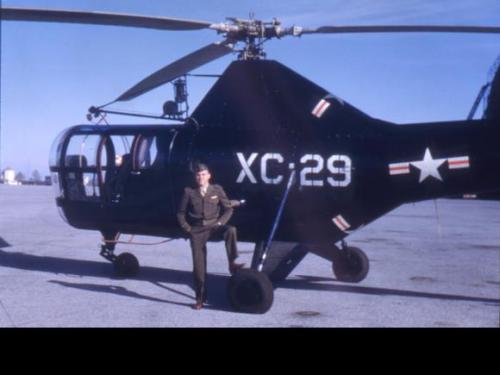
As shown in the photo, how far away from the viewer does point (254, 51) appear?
7.95 m

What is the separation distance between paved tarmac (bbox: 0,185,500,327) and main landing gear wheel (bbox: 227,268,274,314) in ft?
0.43

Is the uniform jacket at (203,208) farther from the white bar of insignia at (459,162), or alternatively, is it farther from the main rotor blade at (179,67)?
the white bar of insignia at (459,162)

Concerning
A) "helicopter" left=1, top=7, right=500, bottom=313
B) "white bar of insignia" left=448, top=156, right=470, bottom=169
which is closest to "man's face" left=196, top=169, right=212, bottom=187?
"helicopter" left=1, top=7, right=500, bottom=313

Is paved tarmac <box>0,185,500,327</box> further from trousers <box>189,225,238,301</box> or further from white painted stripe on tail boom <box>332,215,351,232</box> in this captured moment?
white painted stripe on tail boom <box>332,215,351,232</box>

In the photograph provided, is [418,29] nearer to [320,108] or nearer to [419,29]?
[419,29]

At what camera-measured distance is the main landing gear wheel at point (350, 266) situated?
921 centimetres

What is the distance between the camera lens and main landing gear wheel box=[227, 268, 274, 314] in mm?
7102

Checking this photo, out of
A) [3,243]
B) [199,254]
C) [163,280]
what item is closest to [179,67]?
[199,254]

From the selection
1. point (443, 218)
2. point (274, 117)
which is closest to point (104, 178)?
point (274, 117)

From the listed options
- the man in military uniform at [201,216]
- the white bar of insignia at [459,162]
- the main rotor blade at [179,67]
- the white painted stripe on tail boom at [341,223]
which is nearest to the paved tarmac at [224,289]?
the man in military uniform at [201,216]

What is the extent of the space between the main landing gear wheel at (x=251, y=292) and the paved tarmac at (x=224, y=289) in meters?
0.13

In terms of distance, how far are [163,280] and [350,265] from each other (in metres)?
2.92
